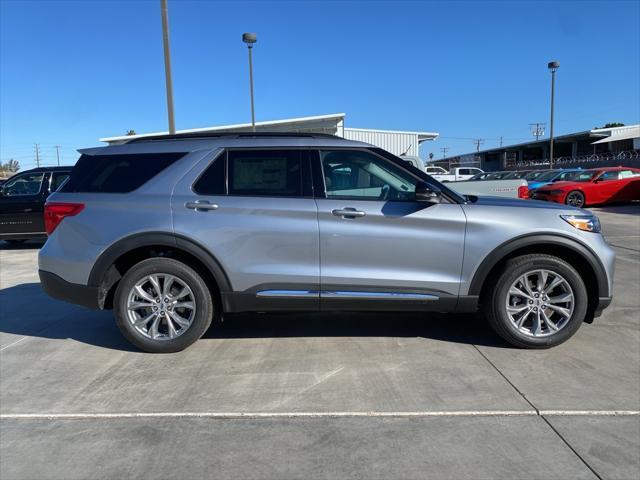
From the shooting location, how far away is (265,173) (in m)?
4.48

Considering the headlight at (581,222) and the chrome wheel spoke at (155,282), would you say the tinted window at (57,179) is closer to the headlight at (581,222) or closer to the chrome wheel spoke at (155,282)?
the chrome wheel spoke at (155,282)

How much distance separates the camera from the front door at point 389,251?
4289mm

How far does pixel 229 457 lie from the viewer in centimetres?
291

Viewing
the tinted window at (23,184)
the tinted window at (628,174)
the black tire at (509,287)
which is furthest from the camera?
the tinted window at (628,174)

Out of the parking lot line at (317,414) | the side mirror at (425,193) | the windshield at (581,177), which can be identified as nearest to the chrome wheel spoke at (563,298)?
the parking lot line at (317,414)

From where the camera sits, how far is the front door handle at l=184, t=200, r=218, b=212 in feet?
14.3

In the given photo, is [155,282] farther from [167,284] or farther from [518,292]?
[518,292]

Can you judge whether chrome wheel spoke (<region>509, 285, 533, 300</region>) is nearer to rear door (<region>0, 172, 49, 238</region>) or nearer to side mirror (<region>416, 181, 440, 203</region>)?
side mirror (<region>416, 181, 440, 203</region>)

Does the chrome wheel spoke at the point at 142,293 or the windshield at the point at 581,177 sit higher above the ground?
the windshield at the point at 581,177

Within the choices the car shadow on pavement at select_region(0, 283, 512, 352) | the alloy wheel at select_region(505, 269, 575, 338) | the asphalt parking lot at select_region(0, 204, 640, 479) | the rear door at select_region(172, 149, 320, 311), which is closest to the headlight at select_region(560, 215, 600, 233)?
the alloy wheel at select_region(505, 269, 575, 338)

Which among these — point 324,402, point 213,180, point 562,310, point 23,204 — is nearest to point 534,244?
point 562,310

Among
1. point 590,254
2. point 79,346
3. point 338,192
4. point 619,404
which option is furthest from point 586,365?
point 79,346

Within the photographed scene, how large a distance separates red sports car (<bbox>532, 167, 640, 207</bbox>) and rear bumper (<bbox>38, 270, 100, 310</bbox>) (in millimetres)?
17569

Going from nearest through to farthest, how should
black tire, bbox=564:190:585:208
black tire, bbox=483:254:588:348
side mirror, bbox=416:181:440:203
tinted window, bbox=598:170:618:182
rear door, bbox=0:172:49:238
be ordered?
side mirror, bbox=416:181:440:203
black tire, bbox=483:254:588:348
rear door, bbox=0:172:49:238
black tire, bbox=564:190:585:208
tinted window, bbox=598:170:618:182
